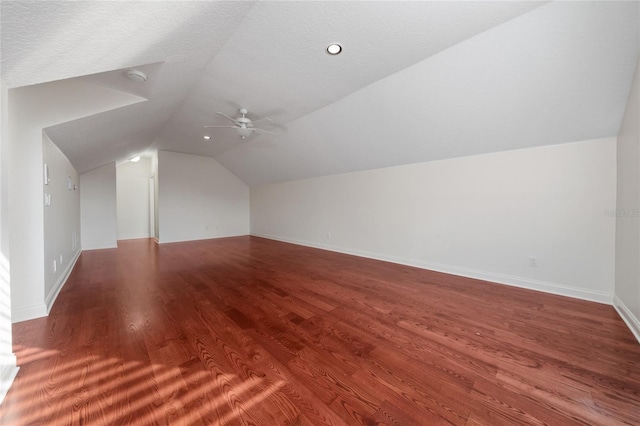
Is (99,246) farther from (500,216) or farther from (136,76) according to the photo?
(500,216)

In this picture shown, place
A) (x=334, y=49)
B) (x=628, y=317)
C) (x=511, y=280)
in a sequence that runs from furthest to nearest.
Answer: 1. (x=511, y=280)
2. (x=334, y=49)
3. (x=628, y=317)

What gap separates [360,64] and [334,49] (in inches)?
15.6

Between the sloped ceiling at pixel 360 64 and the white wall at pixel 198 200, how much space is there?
2.72 m

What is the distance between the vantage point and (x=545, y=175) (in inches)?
114

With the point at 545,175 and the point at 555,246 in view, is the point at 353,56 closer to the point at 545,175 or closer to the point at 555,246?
the point at 545,175

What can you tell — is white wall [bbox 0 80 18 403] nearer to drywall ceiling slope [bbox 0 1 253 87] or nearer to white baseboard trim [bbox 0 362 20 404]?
white baseboard trim [bbox 0 362 20 404]

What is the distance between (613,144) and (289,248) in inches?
217

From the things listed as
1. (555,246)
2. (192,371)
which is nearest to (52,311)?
(192,371)

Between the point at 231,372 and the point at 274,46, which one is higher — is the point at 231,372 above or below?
below

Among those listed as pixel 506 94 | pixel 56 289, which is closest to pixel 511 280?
pixel 506 94

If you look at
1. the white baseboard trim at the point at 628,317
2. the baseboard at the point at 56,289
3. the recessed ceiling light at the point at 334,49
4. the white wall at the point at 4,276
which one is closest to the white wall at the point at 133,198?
the baseboard at the point at 56,289

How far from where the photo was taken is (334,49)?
218 cm

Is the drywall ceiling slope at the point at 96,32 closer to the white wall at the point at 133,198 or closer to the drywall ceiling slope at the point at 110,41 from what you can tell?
the drywall ceiling slope at the point at 110,41

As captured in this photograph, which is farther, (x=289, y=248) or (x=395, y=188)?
(x=289, y=248)
